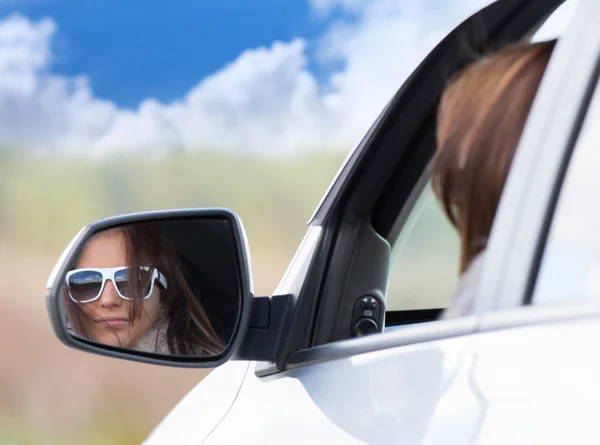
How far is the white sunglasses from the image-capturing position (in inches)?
57.4

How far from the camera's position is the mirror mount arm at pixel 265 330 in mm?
1453

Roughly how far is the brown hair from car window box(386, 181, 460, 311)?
2.9 inches

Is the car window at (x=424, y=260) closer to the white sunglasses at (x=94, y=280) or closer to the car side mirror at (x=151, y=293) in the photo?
the car side mirror at (x=151, y=293)

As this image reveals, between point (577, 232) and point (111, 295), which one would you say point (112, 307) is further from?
point (577, 232)

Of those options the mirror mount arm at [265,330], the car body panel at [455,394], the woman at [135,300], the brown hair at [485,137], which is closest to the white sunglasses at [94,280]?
the woman at [135,300]

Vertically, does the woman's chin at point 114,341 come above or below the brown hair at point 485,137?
below

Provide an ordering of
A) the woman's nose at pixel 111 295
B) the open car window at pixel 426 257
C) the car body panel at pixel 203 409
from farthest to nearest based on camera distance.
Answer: the car body panel at pixel 203 409, the woman's nose at pixel 111 295, the open car window at pixel 426 257

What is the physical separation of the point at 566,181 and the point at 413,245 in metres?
0.59

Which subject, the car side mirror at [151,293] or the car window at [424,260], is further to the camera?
the car side mirror at [151,293]

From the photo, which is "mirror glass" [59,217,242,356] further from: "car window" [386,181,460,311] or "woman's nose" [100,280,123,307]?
"car window" [386,181,460,311]

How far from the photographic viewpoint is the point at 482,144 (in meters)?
1.10

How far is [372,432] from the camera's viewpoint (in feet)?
3.58

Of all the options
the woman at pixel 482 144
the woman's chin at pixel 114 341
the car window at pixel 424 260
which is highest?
the woman at pixel 482 144

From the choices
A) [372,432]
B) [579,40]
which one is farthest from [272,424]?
[579,40]
